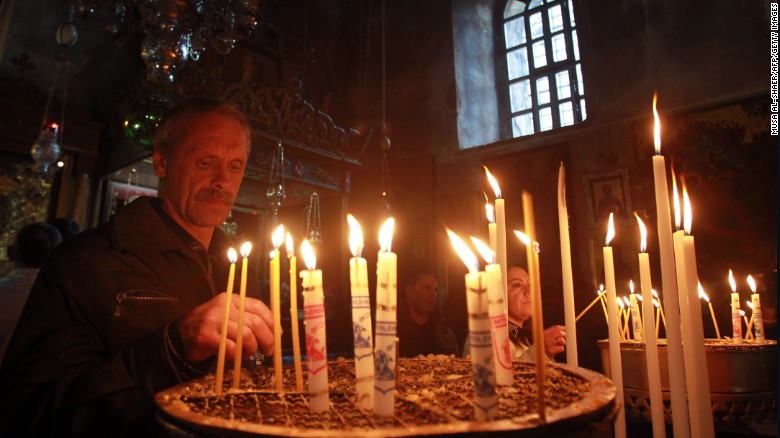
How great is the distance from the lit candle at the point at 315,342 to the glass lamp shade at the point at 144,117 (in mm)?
3912

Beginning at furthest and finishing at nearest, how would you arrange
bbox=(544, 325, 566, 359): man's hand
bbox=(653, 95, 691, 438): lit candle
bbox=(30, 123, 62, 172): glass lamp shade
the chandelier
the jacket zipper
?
bbox=(30, 123, 62, 172): glass lamp shade
the chandelier
bbox=(544, 325, 566, 359): man's hand
the jacket zipper
bbox=(653, 95, 691, 438): lit candle

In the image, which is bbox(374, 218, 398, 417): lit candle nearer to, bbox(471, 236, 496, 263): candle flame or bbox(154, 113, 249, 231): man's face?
bbox(471, 236, 496, 263): candle flame

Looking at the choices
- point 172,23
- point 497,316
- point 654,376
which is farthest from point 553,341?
point 172,23

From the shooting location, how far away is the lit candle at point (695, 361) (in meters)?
1.01

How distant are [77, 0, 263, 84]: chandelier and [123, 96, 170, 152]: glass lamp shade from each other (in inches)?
17.1

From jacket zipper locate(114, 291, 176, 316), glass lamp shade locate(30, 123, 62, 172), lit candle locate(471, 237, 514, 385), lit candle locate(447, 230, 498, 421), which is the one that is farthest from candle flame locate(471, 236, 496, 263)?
glass lamp shade locate(30, 123, 62, 172)

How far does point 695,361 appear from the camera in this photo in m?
1.02

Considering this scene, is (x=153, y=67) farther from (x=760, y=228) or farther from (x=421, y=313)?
(x=760, y=228)

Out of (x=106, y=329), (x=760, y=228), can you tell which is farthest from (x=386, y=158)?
(x=106, y=329)

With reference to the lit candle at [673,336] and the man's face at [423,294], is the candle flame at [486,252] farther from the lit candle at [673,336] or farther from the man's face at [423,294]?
the man's face at [423,294]

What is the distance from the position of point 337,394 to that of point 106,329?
102cm

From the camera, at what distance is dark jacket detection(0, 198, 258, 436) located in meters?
1.15

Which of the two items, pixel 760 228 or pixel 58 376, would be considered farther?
pixel 760 228

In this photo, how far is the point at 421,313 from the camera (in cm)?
545
